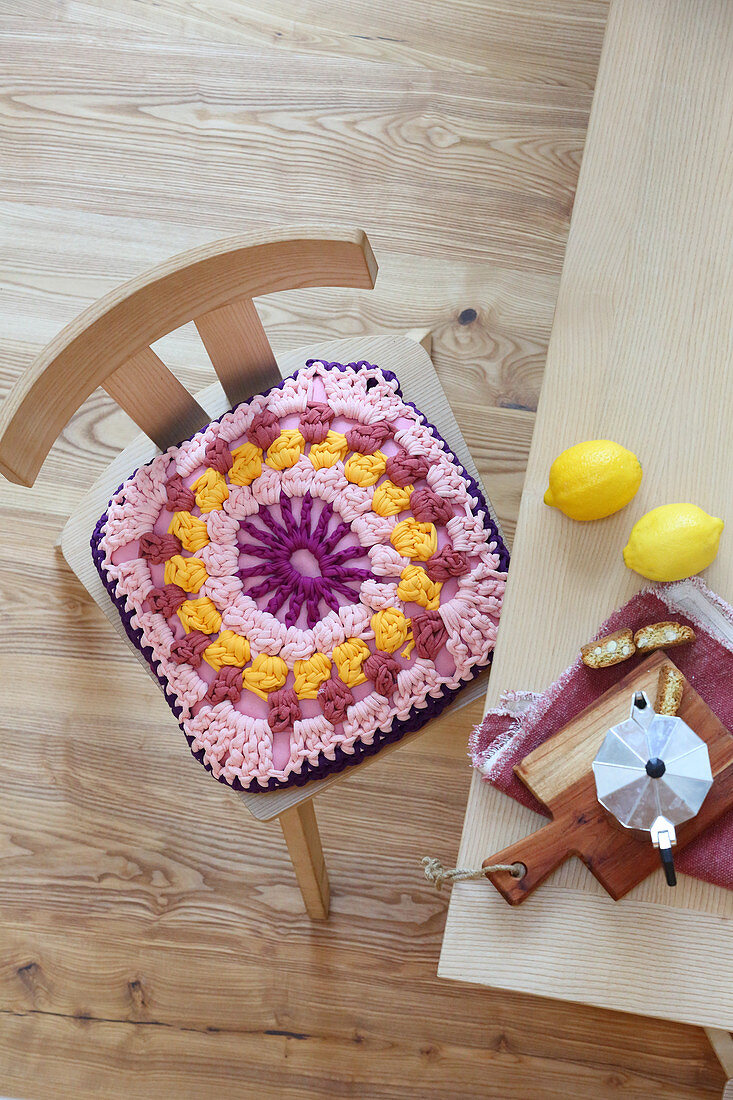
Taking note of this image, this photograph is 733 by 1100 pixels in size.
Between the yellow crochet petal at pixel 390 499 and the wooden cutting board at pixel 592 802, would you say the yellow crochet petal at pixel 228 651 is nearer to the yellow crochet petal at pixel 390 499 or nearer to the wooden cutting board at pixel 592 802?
the yellow crochet petal at pixel 390 499

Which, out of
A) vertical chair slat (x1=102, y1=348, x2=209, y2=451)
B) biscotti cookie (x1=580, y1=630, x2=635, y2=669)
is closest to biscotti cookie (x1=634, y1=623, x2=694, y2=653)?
biscotti cookie (x1=580, y1=630, x2=635, y2=669)

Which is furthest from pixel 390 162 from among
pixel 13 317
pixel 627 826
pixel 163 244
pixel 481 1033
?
pixel 481 1033

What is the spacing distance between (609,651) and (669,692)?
0.17 ft

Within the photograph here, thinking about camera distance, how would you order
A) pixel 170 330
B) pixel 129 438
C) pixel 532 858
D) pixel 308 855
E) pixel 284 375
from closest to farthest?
pixel 532 858
pixel 170 330
pixel 284 375
pixel 308 855
pixel 129 438

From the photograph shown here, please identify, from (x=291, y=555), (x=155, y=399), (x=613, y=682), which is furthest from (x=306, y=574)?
(x=613, y=682)

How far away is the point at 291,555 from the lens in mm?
931

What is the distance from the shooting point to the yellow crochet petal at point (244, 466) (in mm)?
917

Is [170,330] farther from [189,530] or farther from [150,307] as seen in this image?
[189,530]

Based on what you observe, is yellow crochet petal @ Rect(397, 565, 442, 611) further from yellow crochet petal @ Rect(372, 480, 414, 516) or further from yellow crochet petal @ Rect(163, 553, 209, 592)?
yellow crochet petal @ Rect(163, 553, 209, 592)

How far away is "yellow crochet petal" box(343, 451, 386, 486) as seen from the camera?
35.7 inches

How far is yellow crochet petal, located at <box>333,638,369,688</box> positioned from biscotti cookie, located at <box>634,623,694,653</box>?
30cm

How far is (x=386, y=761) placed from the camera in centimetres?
139

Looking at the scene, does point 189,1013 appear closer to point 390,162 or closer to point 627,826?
point 627,826

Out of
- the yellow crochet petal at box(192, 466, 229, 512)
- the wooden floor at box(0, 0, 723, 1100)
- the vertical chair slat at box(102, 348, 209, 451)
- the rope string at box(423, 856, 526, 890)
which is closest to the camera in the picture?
the rope string at box(423, 856, 526, 890)
